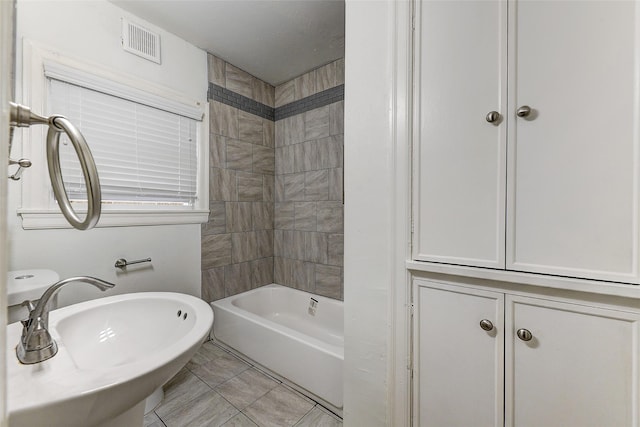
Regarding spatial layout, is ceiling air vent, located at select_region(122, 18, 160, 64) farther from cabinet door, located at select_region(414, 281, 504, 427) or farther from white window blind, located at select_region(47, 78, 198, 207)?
cabinet door, located at select_region(414, 281, 504, 427)

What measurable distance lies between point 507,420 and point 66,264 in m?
2.06

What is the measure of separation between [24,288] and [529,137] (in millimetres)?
1843

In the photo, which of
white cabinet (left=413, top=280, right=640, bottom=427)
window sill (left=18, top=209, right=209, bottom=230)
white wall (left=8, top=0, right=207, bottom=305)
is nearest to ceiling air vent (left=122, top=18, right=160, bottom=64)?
white wall (left=8, top=0, right=207, bottom=305)

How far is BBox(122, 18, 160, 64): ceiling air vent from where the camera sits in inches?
64.6

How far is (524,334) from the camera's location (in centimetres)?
70

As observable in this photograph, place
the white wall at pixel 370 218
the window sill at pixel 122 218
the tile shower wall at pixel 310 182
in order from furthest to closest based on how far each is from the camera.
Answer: the tile shower wall at pixel 310 182, the window sill at pixel 122 218, the white wall at pixel 370 218

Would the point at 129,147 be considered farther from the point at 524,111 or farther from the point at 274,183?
the point at 524,111

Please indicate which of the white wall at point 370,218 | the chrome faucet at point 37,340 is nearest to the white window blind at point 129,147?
the chrome faucet at point 37,340

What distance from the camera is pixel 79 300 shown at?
1453 millimetres

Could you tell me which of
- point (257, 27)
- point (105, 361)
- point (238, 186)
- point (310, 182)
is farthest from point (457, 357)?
point (257, 27)

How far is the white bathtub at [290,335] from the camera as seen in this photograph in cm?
144

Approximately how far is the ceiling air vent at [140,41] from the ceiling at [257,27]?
9cm

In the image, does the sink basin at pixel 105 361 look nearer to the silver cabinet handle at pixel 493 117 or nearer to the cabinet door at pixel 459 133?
the cabinet door at pixel 459 133

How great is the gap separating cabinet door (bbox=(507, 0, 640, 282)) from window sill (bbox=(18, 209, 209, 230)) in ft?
6.43
